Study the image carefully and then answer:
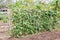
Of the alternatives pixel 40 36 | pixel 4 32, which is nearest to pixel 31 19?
pixel 40 36

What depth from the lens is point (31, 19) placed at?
8016 millimetres

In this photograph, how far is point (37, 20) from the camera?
8156 mm

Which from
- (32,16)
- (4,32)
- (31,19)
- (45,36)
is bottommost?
(45,36)

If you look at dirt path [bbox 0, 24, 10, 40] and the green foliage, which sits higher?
the green foliage

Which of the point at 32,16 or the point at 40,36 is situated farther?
the point at 32,16

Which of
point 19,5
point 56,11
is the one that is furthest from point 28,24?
point 56,11

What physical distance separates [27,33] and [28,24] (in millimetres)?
345

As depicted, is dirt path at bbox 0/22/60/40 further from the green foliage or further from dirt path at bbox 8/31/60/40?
the green foliage

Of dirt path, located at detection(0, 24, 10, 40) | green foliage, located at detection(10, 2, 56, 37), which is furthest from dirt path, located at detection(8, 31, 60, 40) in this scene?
dirt path, located at detection(0, 24, 10, 40)

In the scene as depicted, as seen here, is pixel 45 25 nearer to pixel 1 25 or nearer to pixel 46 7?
pixel 46 7

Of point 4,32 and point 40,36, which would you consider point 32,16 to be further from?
point 4,32

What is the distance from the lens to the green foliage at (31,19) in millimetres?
7695

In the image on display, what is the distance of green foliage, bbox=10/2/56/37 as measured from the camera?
25.2ft

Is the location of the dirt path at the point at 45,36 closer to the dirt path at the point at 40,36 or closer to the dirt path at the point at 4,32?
the dirt path at the point at 40,36
